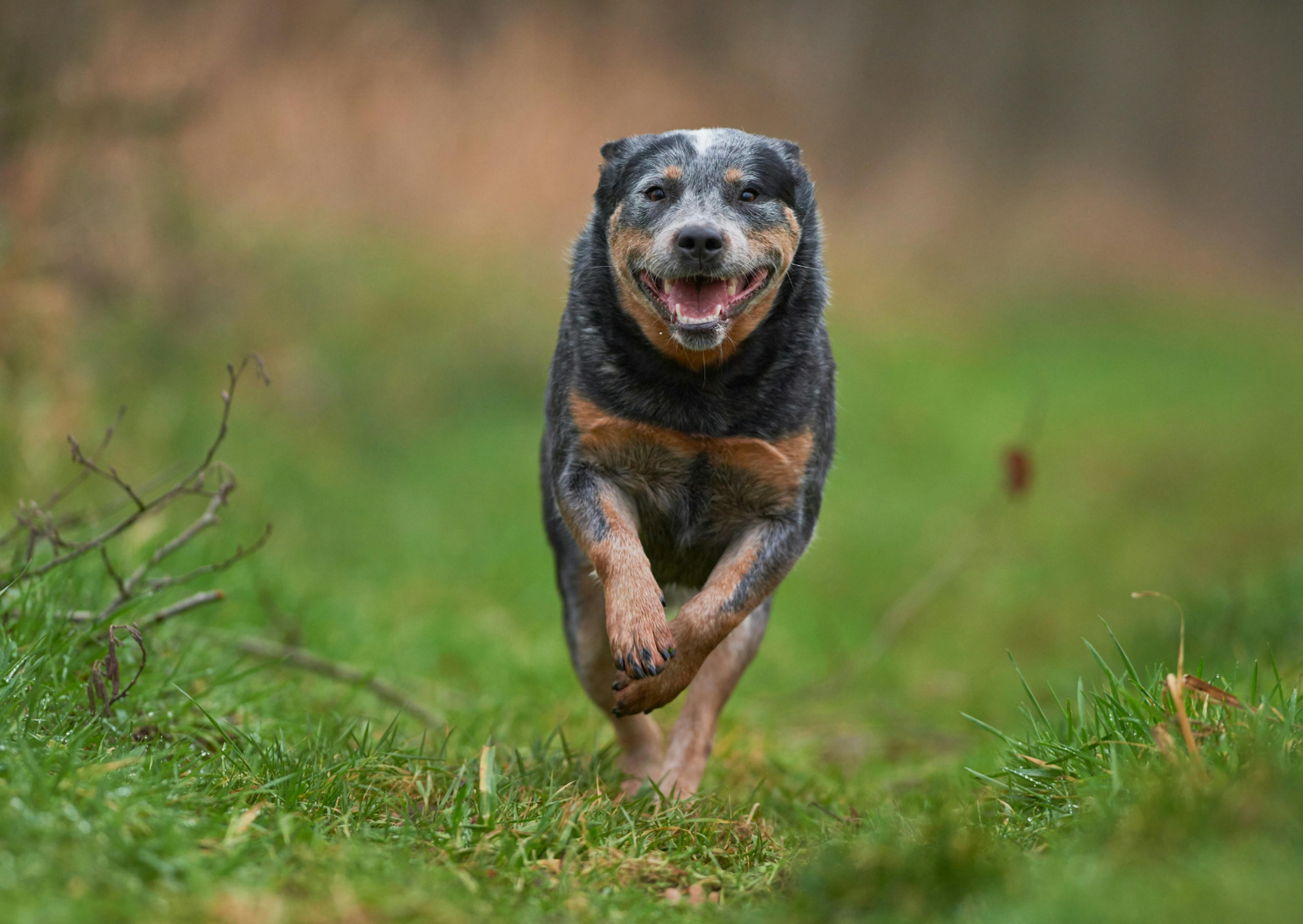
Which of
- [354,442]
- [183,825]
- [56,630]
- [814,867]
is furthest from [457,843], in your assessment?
[354,442]

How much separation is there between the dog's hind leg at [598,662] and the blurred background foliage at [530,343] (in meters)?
0.47

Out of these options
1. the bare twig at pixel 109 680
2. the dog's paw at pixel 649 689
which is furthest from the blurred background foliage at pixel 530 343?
the bare twig at pixel 109 680

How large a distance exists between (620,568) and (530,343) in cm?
771

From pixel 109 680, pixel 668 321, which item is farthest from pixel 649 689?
pixel 109 680

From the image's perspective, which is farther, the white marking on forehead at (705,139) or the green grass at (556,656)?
the white marking on forehead at (705,139)

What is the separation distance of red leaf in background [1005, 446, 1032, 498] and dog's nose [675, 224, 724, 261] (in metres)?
2.40

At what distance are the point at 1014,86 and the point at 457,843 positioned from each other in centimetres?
2094

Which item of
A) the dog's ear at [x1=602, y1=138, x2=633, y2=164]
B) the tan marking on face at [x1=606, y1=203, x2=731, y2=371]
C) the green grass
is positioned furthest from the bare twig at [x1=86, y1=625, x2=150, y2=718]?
the dog's ear at [x1=602, y1=138, x2=633, y2=164]

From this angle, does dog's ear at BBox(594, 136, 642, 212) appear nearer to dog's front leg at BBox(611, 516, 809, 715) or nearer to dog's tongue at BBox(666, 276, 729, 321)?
dog's tongue at BBox(666, 276, 729, 321)

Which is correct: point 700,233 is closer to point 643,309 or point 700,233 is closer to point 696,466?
point 643,309

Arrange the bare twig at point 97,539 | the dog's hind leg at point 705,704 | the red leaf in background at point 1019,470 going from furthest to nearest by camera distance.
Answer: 1. the red leaf in background at point 1019,470
2. the dog's hind leg at point 705,704
3. the bare twig at point 97,539

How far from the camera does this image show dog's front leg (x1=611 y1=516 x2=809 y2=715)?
11.1 ft

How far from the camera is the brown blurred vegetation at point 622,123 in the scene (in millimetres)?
7293

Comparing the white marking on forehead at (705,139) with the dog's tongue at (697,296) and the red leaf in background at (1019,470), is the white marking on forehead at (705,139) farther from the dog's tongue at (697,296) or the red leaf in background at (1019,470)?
the red leaf in background at (1019,470)
